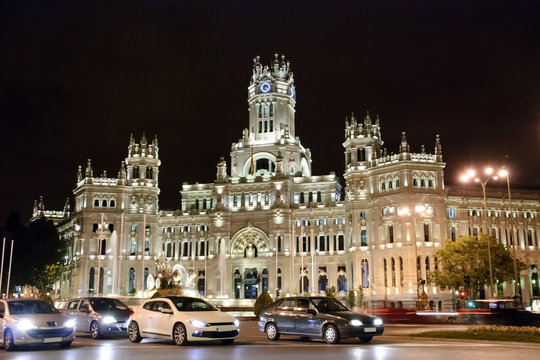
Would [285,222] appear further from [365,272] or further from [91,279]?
[91,279]

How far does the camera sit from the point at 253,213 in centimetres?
9612

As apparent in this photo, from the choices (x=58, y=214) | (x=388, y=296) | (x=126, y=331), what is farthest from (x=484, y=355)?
(x=58, y=214)

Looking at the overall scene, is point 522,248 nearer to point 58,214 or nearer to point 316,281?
point 316,281

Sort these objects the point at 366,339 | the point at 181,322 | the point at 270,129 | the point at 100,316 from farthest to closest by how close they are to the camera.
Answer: the point at 270,129, the point at 100,316, the point at 366,339, the point at 181,322

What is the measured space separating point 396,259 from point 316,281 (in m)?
15.4

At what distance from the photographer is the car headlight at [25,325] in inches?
885

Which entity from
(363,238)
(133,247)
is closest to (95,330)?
(363,238)

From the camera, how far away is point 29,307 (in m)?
24.4

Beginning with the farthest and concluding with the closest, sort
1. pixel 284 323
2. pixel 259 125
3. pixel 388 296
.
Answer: pixel 259 125 < pixel 388 296 < pixel 284 323

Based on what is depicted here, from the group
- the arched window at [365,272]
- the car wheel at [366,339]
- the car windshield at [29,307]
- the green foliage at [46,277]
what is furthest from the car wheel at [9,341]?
the green foliage at [46,277]

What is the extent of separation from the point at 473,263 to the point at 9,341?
56332 mm

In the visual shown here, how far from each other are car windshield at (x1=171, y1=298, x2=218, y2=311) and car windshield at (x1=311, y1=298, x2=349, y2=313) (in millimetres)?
4225

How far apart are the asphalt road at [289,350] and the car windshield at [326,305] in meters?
1.31

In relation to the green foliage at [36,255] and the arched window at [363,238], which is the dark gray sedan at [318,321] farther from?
the green foliage at [36,255]
